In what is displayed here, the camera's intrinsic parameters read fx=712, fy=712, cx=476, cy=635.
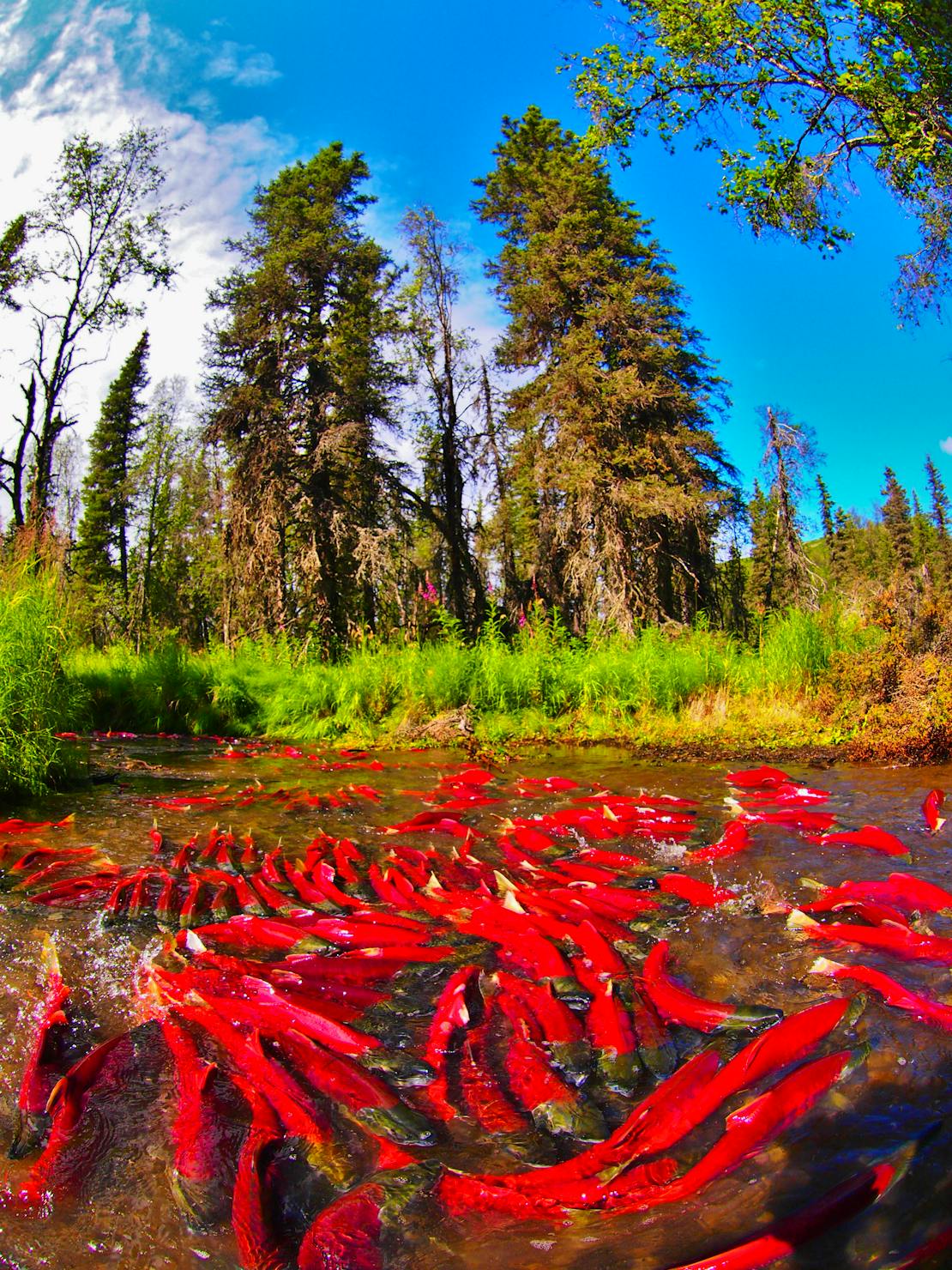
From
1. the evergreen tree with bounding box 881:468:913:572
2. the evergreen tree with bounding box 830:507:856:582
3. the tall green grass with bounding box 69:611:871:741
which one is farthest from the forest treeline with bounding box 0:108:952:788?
the evergreen tree with bounding box 881:468:913:572

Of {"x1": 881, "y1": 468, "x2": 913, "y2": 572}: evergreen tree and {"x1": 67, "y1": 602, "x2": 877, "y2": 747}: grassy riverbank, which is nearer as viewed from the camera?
{"x1": 67, "y1": 602, "x2": 877, "y2": 747}: grassy riverbank

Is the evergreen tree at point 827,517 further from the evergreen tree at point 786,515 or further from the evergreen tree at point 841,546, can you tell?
the evergreen tree at point 786,515

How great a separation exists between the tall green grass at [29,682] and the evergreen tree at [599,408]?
43.4ft

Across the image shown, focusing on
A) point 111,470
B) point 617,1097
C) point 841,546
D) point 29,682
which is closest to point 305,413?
point 29,682

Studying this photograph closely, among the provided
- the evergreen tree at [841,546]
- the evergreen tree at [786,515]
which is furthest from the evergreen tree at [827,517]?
the evergreen tree at [786,515]

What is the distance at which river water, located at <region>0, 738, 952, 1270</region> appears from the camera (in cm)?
165

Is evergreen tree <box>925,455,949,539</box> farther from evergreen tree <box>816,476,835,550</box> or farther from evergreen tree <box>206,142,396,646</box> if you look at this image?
evergreen tree <box>206,142,396,646</box>

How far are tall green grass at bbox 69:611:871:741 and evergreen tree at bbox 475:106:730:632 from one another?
5.93 metres

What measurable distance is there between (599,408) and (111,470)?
3505 centimetres

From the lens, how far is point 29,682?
6.42 meters

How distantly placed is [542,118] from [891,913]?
27.2m

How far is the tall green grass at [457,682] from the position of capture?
36.1 ft

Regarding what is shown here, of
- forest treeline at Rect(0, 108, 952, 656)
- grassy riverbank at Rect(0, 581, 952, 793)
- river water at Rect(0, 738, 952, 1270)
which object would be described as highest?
forest treeline at Rect(0, 108, 952, 656)

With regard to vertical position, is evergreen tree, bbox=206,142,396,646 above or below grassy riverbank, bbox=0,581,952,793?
above
